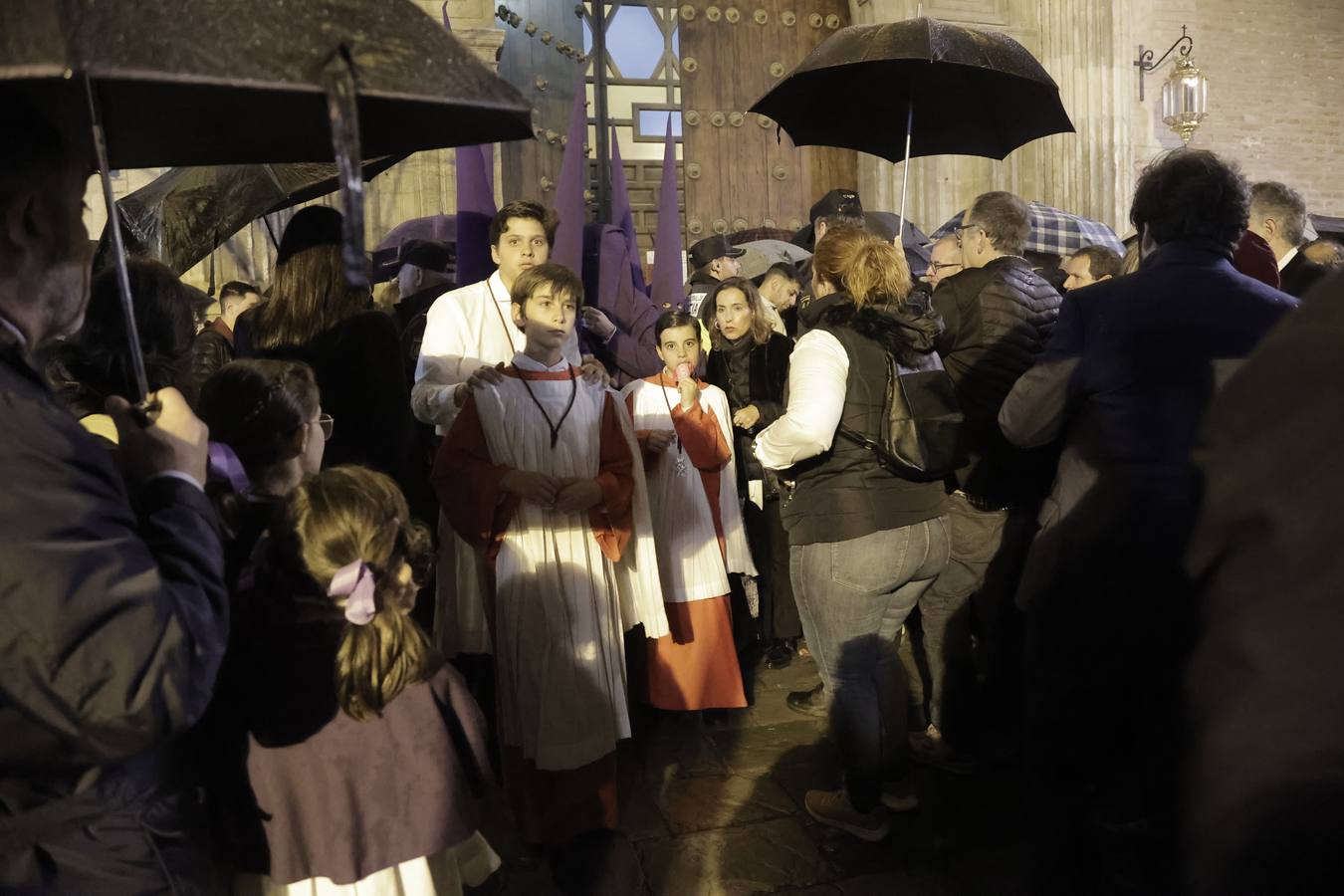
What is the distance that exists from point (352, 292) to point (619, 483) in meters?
1.02

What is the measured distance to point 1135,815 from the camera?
3266 mm

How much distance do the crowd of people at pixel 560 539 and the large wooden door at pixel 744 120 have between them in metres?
3.76

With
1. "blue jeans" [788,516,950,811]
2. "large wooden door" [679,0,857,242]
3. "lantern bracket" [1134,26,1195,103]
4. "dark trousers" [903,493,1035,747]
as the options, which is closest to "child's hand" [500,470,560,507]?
"blue jeans" [788,516,950,811]

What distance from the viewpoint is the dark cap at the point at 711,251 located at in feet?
21.1

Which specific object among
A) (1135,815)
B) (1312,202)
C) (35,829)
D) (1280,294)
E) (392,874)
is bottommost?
(1135,815)

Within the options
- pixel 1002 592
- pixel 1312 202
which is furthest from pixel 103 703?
pixel 1312 202

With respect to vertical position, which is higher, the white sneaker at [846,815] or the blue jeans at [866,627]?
the blue jeans at [866,627]

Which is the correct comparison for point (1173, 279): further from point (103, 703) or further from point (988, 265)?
point (103, 703)

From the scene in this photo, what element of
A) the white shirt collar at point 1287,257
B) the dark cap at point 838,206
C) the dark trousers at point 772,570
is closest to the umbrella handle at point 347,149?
the dark trousers at point 772,570

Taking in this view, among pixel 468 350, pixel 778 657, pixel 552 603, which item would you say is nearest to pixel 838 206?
pixel 778 657

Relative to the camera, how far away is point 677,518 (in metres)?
4.07

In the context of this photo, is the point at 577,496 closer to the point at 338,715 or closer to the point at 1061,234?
the point at 338,715

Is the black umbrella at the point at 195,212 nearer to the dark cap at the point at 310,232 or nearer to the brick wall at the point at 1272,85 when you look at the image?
the dark cap at the point at 310,232

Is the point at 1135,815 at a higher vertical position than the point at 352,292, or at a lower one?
lower
